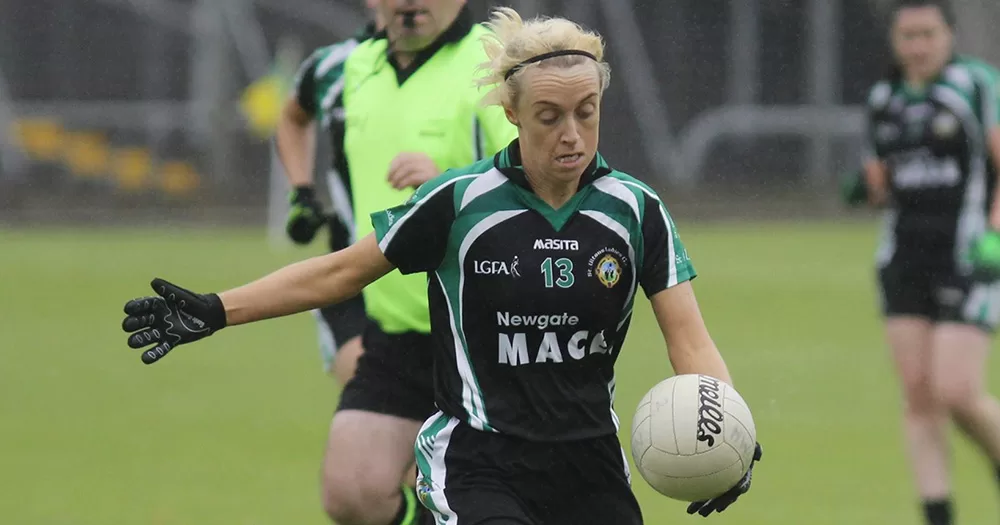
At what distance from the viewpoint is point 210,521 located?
7711mm

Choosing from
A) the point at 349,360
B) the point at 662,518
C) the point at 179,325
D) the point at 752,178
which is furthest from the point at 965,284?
the point at 752,178

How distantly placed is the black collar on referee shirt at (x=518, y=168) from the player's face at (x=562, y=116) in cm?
9

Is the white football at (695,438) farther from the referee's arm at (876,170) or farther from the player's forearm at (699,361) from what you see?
the referee's arm at (876,170)

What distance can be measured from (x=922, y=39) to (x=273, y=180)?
64.1 ft

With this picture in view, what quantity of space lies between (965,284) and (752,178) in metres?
19.6

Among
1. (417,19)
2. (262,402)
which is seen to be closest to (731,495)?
(417,19)

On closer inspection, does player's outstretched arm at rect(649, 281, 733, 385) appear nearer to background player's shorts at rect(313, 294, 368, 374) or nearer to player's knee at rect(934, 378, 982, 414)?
background player's shorts at rect(313, 294, 368, 374)

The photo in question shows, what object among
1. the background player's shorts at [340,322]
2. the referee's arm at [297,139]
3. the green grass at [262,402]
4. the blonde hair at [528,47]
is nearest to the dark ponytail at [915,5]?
the green grass at [262,402]

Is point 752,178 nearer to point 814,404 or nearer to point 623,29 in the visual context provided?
point 623,29

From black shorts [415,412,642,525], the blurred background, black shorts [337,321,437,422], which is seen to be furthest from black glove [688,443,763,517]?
the blurred background

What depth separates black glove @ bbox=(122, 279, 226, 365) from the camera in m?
4.27

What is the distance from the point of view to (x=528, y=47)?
14.2ft

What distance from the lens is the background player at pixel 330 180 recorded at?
634 centimetres

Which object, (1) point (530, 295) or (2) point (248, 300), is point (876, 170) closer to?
(1) point (530, 295)
